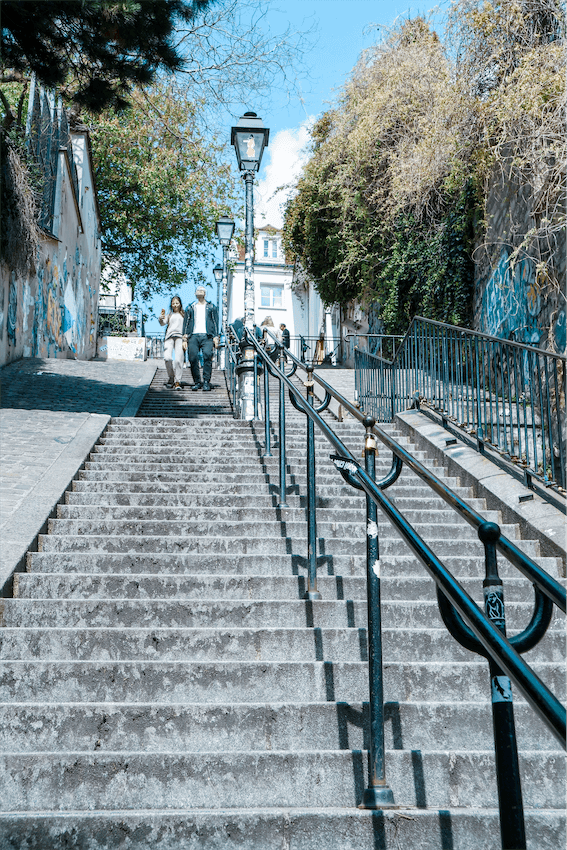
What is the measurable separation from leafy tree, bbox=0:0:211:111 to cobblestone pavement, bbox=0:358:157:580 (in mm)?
3465

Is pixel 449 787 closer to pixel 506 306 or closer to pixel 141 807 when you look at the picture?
pixel 141 807

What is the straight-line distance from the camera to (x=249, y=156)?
920 centimetres

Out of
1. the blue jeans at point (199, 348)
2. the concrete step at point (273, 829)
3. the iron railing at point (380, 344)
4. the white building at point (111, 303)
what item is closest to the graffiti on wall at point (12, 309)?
the blue jeans at point (199, 348)

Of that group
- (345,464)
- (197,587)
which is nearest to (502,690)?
(345,464)

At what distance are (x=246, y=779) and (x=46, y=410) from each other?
7575 mm

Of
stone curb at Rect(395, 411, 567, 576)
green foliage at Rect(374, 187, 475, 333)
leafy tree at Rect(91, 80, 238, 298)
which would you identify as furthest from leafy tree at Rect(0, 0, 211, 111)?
leafy tree at Rect(91, 80, 238, 298)

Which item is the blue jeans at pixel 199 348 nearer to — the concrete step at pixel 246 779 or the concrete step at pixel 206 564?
the concrete step at pixel 206 564

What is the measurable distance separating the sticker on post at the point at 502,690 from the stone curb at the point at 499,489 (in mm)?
3666

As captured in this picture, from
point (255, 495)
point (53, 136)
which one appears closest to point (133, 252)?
point (53, 136)

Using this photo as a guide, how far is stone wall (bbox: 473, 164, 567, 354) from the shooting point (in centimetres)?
922

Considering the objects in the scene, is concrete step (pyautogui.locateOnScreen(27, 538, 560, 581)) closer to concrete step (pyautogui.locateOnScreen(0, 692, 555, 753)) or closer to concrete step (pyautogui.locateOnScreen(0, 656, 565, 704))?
concrete step (pyautogui.locateOnScreen(0, 656, 565, 704))

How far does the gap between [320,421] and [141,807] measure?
2093 mm

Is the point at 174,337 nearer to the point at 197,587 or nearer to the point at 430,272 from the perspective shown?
the point at 430,272

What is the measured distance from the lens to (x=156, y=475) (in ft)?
20.4
